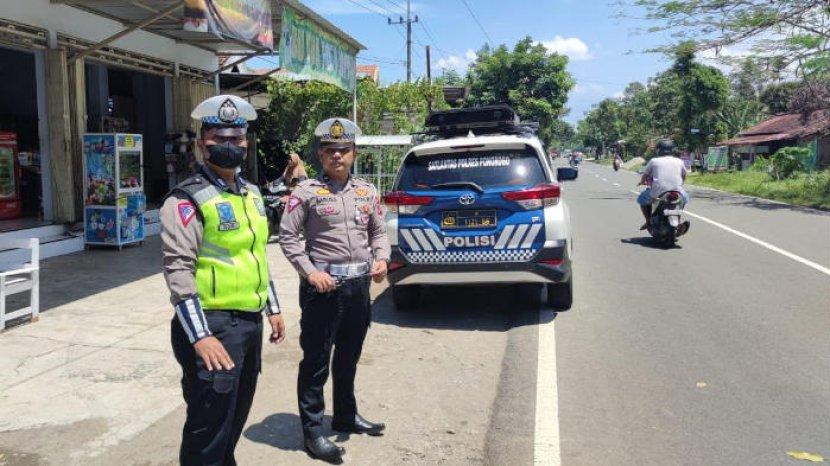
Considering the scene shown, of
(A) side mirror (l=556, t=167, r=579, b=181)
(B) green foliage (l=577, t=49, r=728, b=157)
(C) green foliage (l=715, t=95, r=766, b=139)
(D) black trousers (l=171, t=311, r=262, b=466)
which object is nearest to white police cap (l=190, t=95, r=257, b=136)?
(D) black trousers (l=171, t=311, r=262, b=466)

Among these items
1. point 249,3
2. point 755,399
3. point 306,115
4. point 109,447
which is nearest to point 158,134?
point 306,115

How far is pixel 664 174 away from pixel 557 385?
700 cm

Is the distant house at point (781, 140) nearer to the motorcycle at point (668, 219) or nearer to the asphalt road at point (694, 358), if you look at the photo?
Result: the motorcycle at point (668, 219)

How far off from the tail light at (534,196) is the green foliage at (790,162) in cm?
2610

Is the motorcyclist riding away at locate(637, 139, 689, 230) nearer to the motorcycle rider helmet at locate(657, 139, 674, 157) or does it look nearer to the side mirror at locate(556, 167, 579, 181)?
the motorcycle rider helmet at locate(657, 139, 674, 157)

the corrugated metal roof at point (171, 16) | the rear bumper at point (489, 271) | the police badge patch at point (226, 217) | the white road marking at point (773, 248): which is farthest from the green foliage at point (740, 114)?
the police badge patch at point (226, 217)

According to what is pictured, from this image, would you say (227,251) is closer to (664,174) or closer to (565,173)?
(565,173)

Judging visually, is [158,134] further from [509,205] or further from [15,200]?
[509,205]

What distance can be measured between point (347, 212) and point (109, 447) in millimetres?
1898

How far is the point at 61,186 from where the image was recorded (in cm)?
1047

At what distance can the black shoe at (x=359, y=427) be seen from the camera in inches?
157

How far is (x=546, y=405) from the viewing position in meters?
4.43

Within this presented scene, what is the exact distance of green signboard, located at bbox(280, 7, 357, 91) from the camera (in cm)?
1156

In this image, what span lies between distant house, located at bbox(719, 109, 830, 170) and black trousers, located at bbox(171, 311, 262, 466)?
3031 centimetres
